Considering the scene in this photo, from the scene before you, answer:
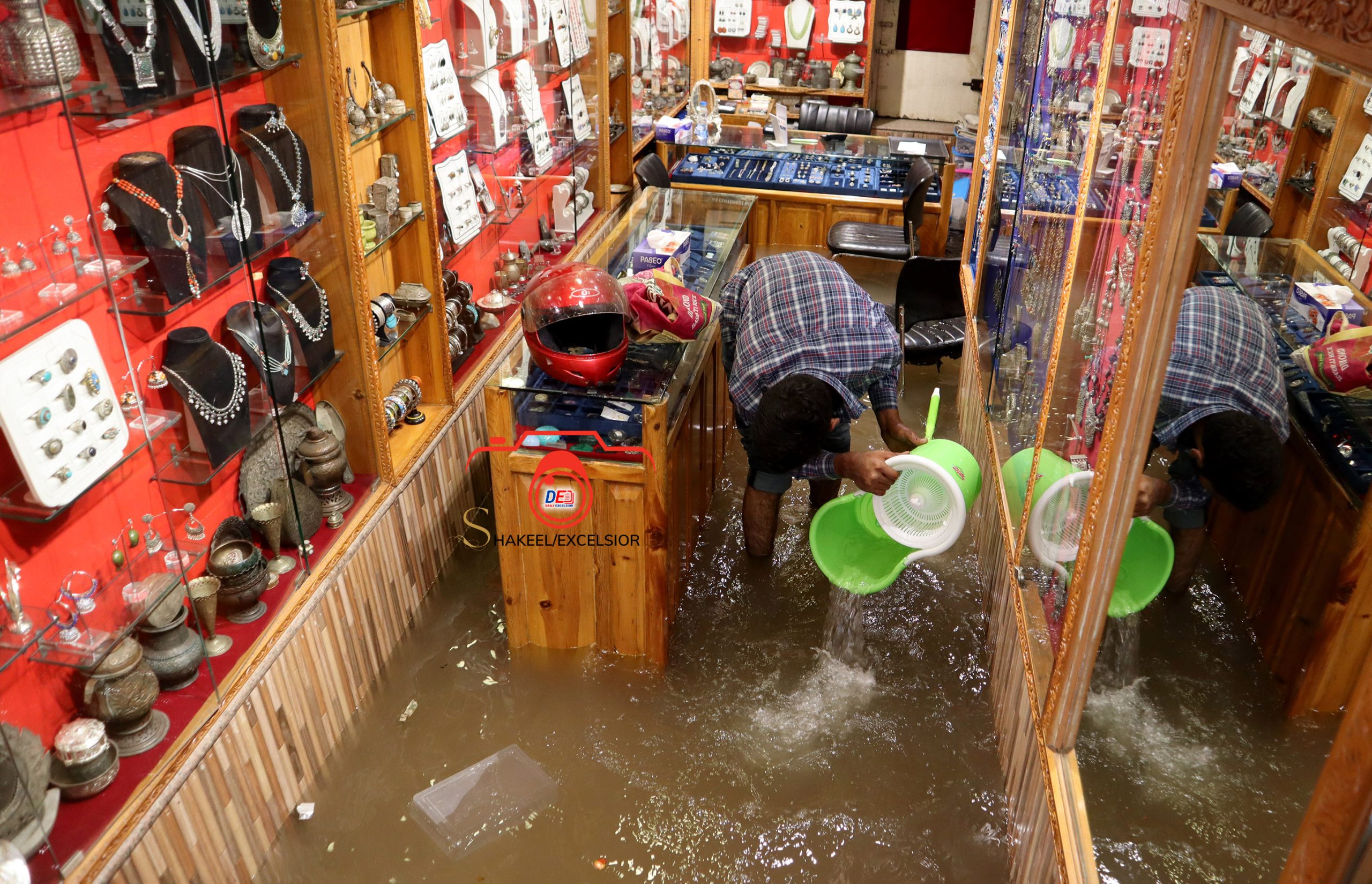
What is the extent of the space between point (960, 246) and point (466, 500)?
16.0 ft

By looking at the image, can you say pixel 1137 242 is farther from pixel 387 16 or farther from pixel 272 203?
pixel 387 16

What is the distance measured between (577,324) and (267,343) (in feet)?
3.35

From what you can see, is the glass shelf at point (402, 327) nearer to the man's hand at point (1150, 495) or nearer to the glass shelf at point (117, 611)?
the glass shelf at point (117, 611)

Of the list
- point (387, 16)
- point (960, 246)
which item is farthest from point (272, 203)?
point (960, 246)

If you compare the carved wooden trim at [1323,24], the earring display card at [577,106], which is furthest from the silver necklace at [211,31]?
the earring display card at [577,106]

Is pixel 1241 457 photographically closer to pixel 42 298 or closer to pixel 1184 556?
pixel 1184 556

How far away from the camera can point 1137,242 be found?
6.60ft

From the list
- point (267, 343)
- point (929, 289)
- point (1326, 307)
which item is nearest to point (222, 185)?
point (267, 343)

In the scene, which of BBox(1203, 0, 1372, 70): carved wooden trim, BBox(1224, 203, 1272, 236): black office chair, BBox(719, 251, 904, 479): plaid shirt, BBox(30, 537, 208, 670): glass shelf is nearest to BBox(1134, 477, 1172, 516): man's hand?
BBox(1224, 203, 1272, 236): black office chair

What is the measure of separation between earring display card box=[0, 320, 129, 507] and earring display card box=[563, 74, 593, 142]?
3782mm

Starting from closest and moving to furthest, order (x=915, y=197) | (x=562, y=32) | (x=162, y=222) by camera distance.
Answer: (x=162, y=222), (x=562, y=32), (x=915, y=197)

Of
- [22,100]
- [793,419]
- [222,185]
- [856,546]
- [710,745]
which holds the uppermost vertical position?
[22,100]

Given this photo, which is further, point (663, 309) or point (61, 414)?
point (663, 309)

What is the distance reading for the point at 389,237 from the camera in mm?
3643
